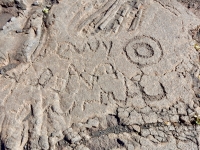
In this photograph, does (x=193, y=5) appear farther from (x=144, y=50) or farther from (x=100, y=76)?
(x=100, y=76)

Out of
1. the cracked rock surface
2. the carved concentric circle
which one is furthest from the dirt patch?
the carved concentric circle

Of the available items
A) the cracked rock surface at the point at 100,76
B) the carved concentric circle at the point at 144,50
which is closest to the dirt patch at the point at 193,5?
the cracked rock surface at the point at 100,76

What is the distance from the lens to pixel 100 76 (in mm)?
2646

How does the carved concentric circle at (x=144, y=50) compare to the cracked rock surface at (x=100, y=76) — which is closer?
the cracked rock surface at (x=100, y=76)

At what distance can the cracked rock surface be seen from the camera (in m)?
2.34

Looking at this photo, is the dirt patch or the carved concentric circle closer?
the carved concentric circle

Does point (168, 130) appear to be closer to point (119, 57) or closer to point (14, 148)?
point (119, 57)

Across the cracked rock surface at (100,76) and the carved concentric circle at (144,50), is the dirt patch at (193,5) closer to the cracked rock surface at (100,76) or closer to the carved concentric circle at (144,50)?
the cracked rock surface at (100,76)

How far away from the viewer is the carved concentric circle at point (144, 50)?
9.01 feet

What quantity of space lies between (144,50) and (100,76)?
530 mm

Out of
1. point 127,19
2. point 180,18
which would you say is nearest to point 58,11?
point 127,19

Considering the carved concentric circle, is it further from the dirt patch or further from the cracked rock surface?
the dirt patch

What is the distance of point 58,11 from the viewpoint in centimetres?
317

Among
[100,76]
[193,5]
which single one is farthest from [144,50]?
[193,5]
